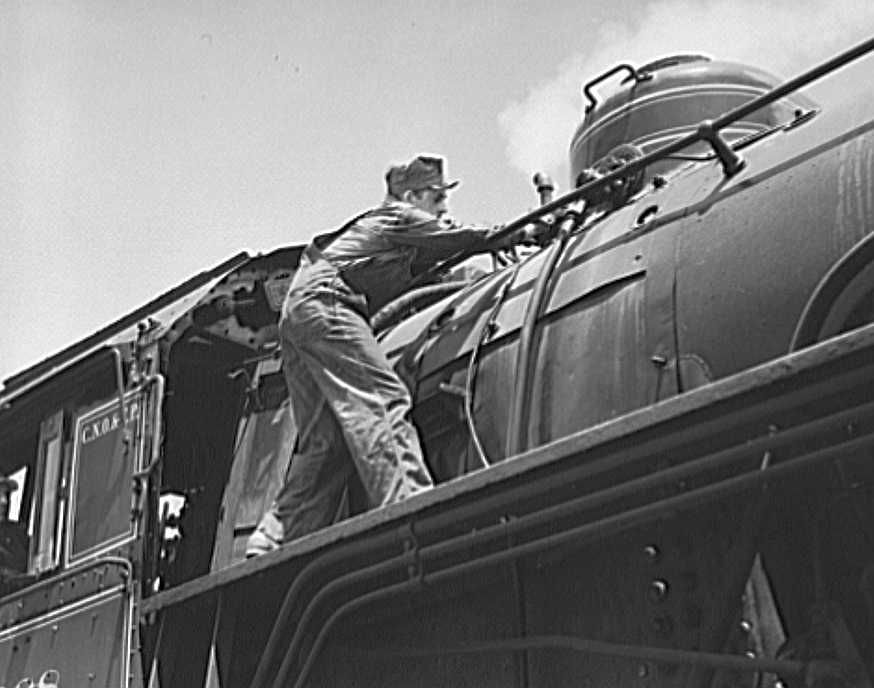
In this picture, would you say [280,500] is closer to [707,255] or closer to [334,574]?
[334,574]

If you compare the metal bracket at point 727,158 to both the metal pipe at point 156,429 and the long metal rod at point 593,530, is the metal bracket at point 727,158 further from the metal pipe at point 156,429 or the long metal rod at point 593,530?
the metal pipe at point 156,429

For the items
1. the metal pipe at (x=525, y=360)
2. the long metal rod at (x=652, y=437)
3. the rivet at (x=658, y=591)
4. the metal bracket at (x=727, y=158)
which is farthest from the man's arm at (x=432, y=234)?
the rivet at (x=658, y=591)

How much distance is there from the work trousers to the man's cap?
40 centimetres

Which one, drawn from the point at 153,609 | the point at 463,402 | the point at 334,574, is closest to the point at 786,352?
the point at 463,402

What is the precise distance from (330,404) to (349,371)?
0.42ft

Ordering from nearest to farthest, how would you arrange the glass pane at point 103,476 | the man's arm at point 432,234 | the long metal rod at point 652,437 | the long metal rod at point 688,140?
the long metal rod at point 652,437
the long metal rod at point 688,140
the man's arm at point 432,234
the glass pane at point 103,476

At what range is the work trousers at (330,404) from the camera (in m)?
4.70

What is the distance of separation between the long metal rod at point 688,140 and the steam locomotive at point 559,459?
0.06 ft

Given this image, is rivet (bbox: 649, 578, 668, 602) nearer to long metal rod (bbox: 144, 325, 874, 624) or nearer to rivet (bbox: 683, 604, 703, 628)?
rivet (bbox: 683, 604, 703, 628)

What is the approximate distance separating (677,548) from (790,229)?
2.93 ft

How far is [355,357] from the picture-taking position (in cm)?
489

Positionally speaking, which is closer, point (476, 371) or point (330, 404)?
point (476, 371)

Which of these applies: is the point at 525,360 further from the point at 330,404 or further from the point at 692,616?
the point at 692,616

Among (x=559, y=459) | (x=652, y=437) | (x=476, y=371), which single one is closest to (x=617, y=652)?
(x=559, y=459)
